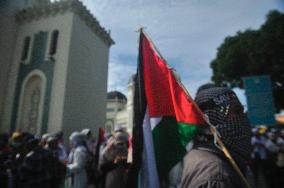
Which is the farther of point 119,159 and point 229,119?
point 119,159

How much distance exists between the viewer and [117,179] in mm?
3301

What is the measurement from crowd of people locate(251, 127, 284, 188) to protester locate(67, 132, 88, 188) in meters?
4.98

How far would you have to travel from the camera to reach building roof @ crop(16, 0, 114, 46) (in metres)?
15.6

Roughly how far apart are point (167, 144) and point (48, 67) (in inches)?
563

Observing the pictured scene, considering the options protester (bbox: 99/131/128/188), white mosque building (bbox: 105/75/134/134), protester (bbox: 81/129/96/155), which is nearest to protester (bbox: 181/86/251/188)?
protester (bbox: 99/131/128/188)

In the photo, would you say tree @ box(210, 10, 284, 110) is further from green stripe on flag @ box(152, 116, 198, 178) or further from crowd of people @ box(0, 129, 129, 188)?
green stripe on flag @ box(152, 116, 198, 178)

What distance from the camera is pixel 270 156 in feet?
24.6

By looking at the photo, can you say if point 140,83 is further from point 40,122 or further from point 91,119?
point 91,119

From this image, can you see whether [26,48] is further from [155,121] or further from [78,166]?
[155,121]

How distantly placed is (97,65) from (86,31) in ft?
8.06

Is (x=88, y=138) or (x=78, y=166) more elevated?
(x=88, y=138)

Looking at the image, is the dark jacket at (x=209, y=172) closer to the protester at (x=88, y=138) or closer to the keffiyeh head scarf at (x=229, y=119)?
the keffiyeh head scarf at (x=229, y=119)

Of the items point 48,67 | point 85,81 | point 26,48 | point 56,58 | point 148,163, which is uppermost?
point 26,48

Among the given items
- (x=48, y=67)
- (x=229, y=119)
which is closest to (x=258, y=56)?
(x=48, y=67)
